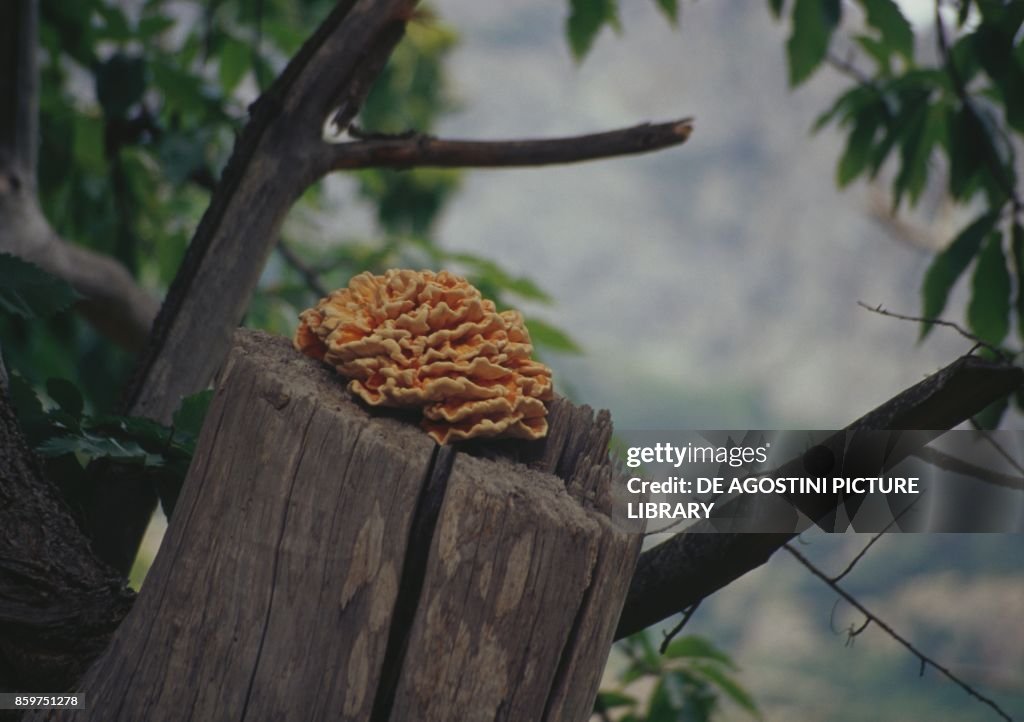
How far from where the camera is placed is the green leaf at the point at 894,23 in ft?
5.82

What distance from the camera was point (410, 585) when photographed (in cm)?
99

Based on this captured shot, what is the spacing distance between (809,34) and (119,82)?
4.54 feet

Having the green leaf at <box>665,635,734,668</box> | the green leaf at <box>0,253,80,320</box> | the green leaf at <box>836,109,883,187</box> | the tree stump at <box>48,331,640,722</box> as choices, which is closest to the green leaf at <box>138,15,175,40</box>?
the green leaf at <box>0,253,80,320</box>

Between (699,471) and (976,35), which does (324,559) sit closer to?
(699,471)

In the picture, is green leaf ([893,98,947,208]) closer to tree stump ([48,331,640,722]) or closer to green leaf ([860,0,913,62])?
green leaf ([860,0,913,62])

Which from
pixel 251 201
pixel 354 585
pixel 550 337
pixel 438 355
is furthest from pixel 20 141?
pixel 354 585

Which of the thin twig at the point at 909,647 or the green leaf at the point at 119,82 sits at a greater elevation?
the green leaf at the point at 119,82

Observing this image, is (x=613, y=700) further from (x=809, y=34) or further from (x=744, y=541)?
(x=809, y=34)

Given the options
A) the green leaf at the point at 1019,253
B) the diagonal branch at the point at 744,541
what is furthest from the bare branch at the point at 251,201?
the green leaf at the point at 1019,253

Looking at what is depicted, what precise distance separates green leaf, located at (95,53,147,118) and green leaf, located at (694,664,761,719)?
1.59 m

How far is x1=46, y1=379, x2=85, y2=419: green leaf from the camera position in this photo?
135 centimetres

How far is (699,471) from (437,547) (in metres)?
0.44

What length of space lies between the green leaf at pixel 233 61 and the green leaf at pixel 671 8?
1.03 metres

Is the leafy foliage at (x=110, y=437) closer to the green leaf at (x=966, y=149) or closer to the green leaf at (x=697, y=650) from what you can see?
the green leaf at (x=697, y=650)
